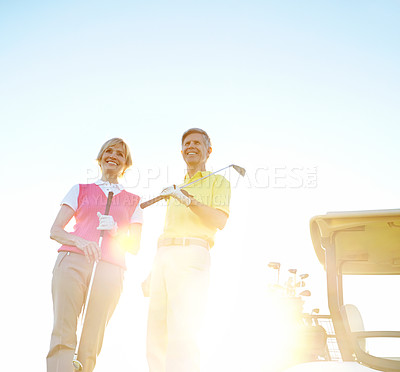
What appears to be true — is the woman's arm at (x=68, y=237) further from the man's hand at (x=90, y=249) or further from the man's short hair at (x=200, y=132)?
the man's short hair at (x=200, y=132)

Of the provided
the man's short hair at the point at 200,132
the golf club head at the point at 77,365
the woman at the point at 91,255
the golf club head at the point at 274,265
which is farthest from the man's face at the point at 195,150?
the golf club head at the point at 274,265

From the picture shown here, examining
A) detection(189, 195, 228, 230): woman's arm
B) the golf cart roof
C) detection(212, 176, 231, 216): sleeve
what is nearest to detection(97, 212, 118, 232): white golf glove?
detection(189, 195, 228, 230): woman's arm

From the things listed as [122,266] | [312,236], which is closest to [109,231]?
[122,266]

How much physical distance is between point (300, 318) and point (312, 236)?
10198 mm

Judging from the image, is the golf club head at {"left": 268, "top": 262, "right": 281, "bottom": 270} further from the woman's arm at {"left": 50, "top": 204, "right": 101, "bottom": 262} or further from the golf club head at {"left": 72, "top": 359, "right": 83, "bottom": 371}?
the golf club head at {"left": 72, "top": 359, "right": 83, "bottom": 371}

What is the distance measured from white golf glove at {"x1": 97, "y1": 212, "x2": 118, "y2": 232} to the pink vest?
0.05m

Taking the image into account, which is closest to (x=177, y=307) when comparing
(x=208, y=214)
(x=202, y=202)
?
(x=208, y=214)

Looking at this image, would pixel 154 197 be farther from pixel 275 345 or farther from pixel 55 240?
pixel 275 345

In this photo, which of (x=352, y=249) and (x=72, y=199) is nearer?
(x=352, y=249)

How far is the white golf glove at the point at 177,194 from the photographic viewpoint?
2.66m

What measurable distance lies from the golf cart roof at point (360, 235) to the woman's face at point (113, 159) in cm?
176

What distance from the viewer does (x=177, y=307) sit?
2479 mm

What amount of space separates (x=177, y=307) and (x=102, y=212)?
0.93m

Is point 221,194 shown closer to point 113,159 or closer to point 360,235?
point 113,159
